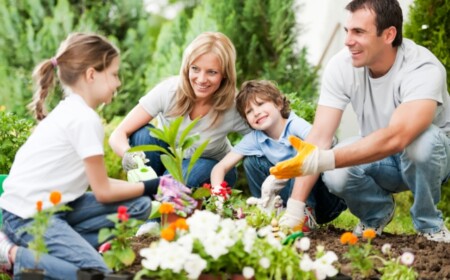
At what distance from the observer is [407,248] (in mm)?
3773

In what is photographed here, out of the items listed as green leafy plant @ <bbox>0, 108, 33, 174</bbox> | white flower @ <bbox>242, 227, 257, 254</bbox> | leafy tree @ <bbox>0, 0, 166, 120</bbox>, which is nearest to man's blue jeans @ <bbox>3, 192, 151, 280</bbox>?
white flower @ <bbox>242, 227, 257, 254</bbox>

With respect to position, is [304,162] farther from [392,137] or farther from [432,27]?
[432,27]

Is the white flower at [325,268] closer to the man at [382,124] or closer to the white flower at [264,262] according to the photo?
the white flower at [264,262]

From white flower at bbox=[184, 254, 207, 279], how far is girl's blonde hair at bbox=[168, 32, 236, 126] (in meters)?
1.78

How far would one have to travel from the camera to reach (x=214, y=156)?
4.56 metres

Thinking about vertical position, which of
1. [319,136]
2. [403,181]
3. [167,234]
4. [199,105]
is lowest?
[403,181]

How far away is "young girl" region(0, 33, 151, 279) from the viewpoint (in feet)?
9.68

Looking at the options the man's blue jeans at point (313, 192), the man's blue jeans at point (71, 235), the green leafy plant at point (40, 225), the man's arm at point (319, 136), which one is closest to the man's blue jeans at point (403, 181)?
the man's arm at point (319, 136)

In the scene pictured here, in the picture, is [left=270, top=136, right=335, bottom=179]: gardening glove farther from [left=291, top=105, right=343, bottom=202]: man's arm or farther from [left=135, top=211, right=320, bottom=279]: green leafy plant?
[left=135, top=211, right=320, bottom=279]: green leafy plant

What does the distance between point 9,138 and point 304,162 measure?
1.83 m

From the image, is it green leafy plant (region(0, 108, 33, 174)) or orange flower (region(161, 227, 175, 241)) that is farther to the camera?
green leafy plant (region(0, 108, 33, 174))

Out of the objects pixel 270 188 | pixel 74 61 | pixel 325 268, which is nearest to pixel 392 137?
pixel 270 188

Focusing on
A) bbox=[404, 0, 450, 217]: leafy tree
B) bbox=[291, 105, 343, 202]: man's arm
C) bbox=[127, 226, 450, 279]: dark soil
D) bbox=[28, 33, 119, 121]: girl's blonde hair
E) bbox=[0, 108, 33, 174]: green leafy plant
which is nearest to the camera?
bbox=[28, 33, 119, 121]: girl's blonde hair

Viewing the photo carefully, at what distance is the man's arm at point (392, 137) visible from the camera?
3660 millimetres
